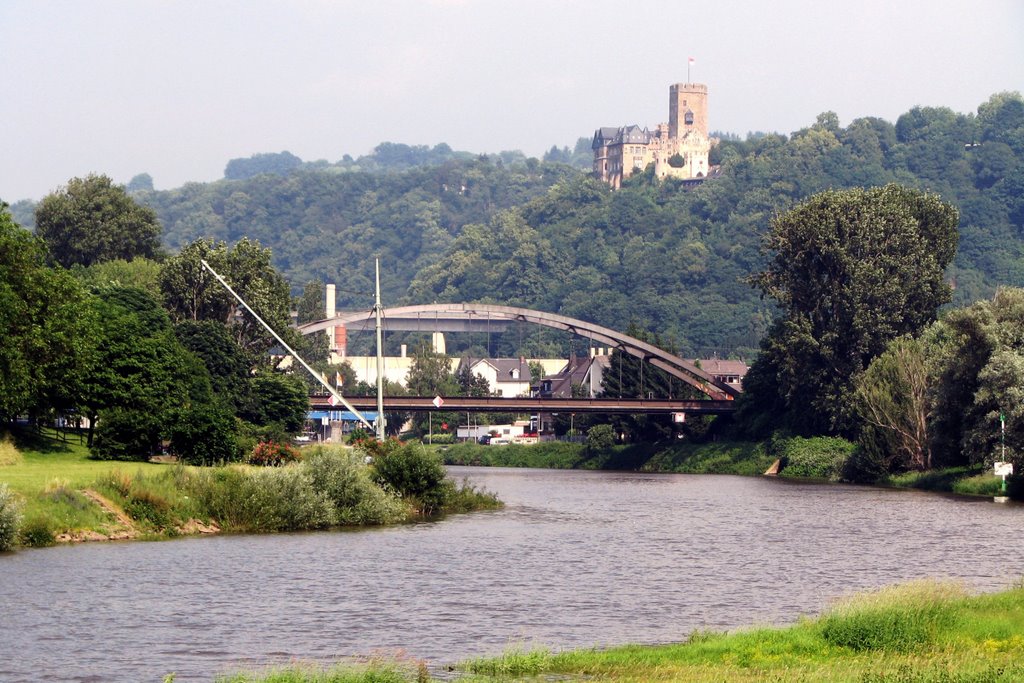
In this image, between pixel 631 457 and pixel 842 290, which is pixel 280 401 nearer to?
pixel 842 290

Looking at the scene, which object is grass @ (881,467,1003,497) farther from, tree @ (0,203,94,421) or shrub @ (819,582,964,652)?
shrub @ (819,582,964,652)

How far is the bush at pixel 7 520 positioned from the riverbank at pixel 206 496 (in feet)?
0.11

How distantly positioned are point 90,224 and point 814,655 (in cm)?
10010

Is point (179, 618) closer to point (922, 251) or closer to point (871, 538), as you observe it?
point (871, 538)

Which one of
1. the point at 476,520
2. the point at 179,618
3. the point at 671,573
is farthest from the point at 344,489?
the point at 179,618

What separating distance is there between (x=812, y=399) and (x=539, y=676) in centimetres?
7466

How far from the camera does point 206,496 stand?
49.0m

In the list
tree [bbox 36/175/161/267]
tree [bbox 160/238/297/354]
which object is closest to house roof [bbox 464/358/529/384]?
tree [bbox 36/175/161/267]

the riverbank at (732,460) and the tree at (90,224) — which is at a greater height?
the tree at (90,224)

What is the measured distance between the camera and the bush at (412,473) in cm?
5628

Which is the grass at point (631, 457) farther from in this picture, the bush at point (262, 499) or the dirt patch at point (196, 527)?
the dirt patch at point (196, 527)

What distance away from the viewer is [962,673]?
22.0m

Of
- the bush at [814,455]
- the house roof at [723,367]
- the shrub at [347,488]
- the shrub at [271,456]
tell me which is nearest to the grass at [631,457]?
the bush at [814,455]

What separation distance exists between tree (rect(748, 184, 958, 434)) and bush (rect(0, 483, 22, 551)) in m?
59.9
